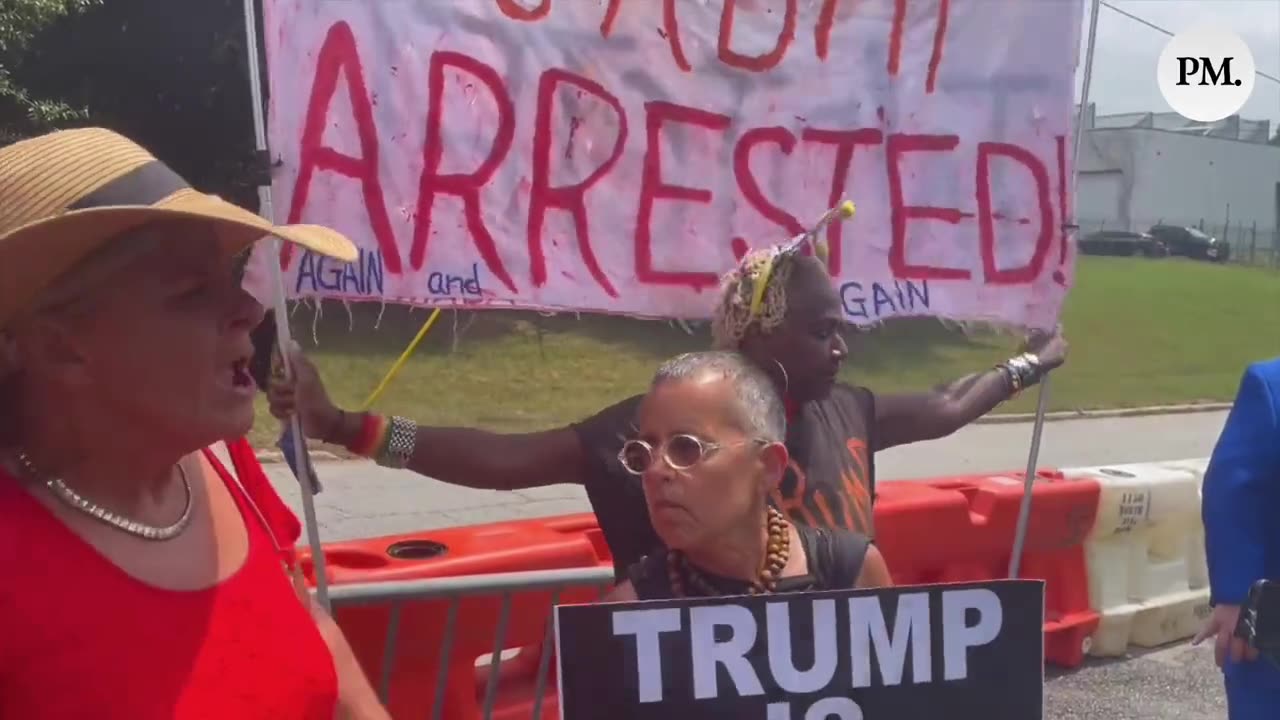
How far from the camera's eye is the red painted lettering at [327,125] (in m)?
2.37

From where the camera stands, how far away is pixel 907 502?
192 inches

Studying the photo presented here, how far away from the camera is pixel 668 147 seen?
2.74 m

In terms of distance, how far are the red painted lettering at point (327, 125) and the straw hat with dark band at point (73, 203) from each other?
770 millimetres

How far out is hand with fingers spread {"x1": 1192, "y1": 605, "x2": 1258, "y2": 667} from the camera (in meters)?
2.84

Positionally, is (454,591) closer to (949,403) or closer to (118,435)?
(949,403)

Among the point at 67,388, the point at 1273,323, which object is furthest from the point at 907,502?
the point at 1273,323

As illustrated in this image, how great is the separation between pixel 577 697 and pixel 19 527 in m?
0.74

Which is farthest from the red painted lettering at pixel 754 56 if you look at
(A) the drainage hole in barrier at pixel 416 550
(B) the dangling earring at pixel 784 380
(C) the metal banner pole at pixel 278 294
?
(A) the drainage hole in barrier at pixel 416 550

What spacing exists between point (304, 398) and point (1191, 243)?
1421 inches

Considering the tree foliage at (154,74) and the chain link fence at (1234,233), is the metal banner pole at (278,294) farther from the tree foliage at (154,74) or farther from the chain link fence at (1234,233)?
the chain link fence at (1234,233)

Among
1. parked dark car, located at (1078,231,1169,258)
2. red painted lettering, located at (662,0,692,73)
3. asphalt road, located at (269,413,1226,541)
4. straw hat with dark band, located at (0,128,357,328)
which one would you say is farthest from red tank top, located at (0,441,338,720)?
parked dark car, located at (1078,231,1169,258)

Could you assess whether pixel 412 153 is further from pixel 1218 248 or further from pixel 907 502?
pixel 1218 248

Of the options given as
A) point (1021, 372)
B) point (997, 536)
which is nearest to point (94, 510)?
point (1021, 372)

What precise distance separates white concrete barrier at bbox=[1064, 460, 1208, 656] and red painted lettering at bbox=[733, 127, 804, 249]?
10.5 ft
